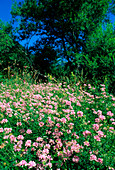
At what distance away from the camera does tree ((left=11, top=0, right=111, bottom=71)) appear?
10867 millimetres

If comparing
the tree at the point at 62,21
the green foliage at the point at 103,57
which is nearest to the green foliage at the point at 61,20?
the tree at the point at 62,21

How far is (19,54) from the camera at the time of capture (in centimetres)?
1330

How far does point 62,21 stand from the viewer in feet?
39.0

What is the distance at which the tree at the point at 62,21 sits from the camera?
1087cm

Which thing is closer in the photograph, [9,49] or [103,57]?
[103,57]

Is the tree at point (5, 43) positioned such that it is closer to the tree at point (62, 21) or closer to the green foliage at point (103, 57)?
the tree at point (62, 21)

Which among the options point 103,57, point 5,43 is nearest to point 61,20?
point 5,43

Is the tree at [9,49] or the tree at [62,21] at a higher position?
the tree at [62,21]

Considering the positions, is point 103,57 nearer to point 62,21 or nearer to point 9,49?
point 62,21

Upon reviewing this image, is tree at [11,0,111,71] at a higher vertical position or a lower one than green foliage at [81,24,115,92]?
higher

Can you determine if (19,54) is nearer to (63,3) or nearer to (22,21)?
(22,21)

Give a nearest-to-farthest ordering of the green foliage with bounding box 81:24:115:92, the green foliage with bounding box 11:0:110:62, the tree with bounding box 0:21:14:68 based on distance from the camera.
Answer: the green foliage with bounding box 81:24:115:92 < the green foliage with bounding box 11:0:110:62 < the tree with bounding box 0:21:14:68

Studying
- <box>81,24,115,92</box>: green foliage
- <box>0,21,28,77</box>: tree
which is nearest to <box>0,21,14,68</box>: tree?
<box>0,21,28,77</box>: tree

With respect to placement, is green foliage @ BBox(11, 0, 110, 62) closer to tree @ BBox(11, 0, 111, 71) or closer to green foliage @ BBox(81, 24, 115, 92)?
tree @ BBox(11, 0, 111, 71)
